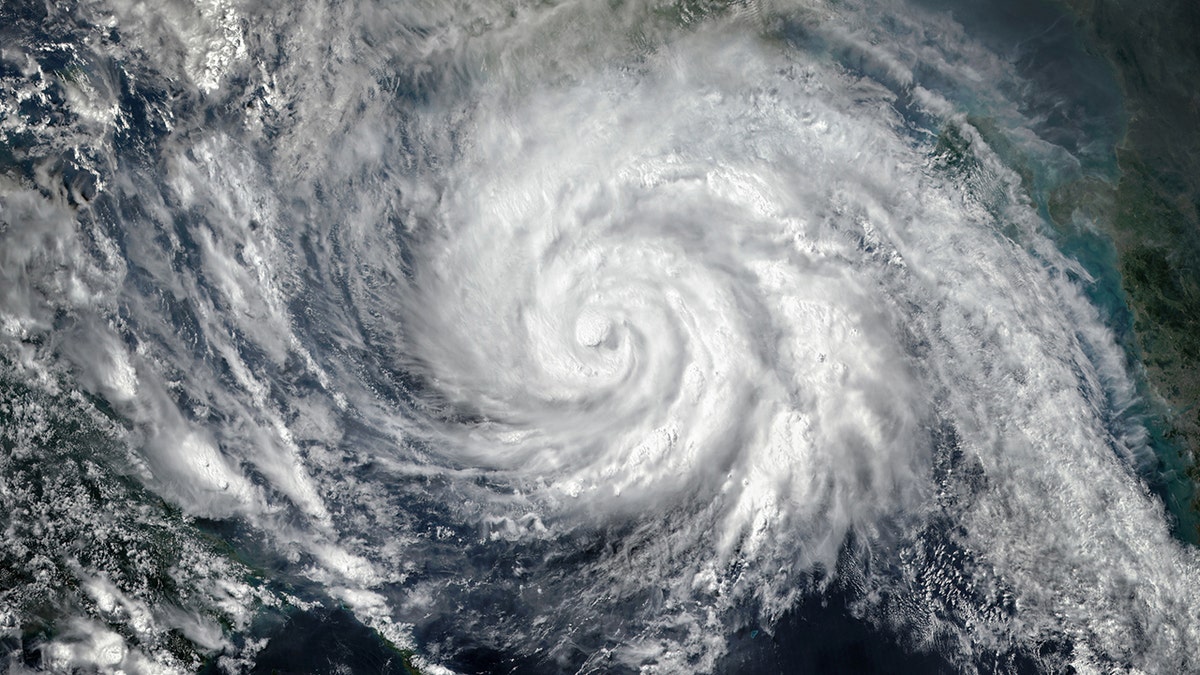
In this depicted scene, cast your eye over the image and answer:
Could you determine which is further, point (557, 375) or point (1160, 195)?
point (1160, 195)

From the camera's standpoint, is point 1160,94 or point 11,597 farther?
point 1160,94

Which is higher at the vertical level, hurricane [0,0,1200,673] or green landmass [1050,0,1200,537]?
green landmass [1050,0,1200,537]

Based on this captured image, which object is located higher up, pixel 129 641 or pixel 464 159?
pixel 464 159

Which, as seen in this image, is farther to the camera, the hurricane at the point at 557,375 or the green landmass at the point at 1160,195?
the green landmass at the point at 1160,195

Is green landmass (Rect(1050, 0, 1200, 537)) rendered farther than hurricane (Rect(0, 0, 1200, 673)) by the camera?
Yes

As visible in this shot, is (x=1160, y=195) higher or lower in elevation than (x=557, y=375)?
higher

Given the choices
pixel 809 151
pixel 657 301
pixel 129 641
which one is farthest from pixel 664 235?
pixel 129 641

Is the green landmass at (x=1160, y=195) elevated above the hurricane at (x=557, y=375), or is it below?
above

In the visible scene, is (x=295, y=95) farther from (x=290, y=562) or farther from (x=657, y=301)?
(x=290, y=562)
